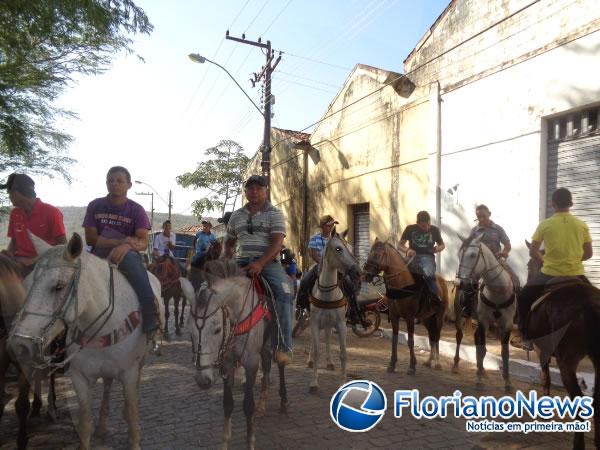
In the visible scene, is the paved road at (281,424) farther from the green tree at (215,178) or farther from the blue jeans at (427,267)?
the green tree at (215,178)

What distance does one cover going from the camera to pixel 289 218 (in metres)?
19.6

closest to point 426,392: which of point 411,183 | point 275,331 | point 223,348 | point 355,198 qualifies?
point 275,331

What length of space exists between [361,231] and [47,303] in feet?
41.0

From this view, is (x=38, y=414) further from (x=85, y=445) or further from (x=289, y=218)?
(x=289, y=218)

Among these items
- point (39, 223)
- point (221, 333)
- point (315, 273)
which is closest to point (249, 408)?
point (221, 333)

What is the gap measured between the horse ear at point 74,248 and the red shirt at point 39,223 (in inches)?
77.3

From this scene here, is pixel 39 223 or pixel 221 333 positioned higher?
pixel 39 223

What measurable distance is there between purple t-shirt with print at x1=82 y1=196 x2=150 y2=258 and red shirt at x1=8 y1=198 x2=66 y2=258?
0.82 metres

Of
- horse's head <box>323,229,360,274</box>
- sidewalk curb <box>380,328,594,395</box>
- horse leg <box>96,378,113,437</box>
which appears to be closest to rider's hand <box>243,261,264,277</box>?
horse leg <box>96,378,113,437</box>

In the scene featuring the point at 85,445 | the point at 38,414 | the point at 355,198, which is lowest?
the point at 38,414

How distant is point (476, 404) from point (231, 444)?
9.95 feet

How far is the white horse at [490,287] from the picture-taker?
19.2ft

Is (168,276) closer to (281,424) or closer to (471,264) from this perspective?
(281,424)

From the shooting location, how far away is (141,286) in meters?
3.79
